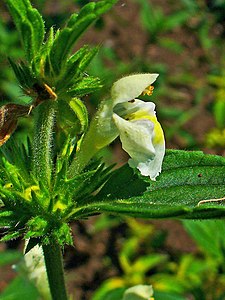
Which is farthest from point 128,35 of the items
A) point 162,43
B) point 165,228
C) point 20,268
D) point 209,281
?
point 20,268

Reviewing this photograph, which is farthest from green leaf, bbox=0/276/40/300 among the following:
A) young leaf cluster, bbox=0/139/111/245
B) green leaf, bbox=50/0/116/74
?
green leaf, bbox=50/0/116/74

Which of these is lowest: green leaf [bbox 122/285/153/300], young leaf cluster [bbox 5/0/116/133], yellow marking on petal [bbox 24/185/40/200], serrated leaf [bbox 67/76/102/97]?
green leaf [bbox 122/285/153/300]

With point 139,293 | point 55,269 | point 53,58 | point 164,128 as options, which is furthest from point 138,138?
point 164,128

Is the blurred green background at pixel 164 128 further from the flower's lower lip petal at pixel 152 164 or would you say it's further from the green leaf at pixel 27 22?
the green leaf at pixel 27 22

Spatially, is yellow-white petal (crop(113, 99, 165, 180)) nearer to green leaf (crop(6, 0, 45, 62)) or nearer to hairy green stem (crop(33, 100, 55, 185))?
hairy green stem (crop(33, 100, 55, 185))

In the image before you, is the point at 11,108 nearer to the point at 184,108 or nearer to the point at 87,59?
the point at 87,59

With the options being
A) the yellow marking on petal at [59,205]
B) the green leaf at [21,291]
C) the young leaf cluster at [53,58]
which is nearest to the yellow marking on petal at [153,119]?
the young leaf cluster at [53,58]
